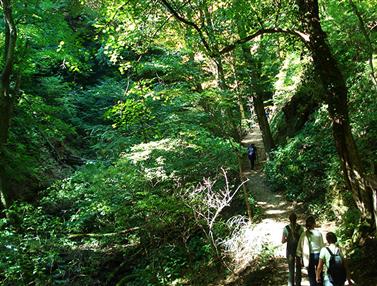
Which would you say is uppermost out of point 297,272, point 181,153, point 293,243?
point 181,153

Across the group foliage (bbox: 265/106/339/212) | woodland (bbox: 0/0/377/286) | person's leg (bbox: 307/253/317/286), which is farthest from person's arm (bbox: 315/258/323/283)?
foliage (bbox: 265/106/339/212)

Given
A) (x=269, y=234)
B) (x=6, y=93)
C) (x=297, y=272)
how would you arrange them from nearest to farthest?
(x=297, y=272)
(x=269, y=234)
(x=6, y=93)

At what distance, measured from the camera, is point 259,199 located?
1452cm

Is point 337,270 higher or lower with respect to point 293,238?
lower

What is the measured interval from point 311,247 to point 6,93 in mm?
10636

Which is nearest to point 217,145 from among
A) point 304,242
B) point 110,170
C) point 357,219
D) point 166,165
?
point 166,165

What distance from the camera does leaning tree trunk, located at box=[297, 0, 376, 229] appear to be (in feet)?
23.7

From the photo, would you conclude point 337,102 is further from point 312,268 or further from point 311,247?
point 312,268

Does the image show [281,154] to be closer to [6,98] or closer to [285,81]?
[285,81]

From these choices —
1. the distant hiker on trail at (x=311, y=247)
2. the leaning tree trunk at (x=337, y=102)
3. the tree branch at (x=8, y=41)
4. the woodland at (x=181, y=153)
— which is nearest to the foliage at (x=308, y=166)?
the woodland at (x=181, y=153)

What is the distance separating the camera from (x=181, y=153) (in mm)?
11383

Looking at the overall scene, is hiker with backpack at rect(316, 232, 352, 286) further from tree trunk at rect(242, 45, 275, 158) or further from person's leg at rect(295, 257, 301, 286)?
tree trunk at rect(242, 45, 275, 158)

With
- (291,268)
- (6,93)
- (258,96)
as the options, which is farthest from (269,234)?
(6,93)

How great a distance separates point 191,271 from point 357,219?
198 inches
